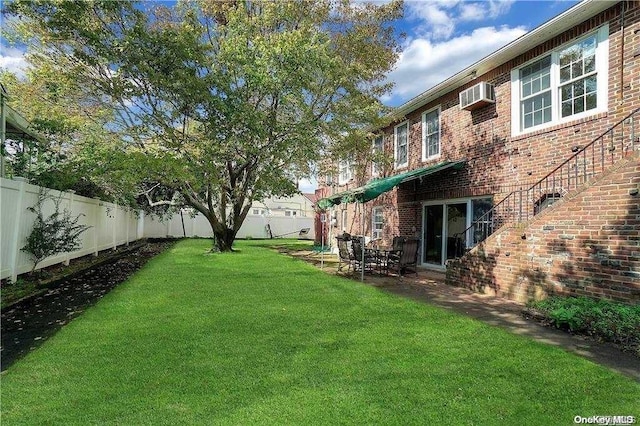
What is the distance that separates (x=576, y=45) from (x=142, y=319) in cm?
995

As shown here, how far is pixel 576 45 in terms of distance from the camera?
325 inches

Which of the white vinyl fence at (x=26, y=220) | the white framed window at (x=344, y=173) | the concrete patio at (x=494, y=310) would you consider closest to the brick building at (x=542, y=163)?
the concrete patio at (x=494, y=310)

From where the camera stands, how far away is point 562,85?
850cm

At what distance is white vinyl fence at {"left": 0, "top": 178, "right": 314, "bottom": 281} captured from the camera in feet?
23.9

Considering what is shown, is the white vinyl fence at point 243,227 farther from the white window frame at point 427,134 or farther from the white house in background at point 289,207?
the white window frame at point 427,134

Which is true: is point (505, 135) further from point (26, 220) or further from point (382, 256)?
point (26, 220)

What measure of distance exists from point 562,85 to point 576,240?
3931 millimetres

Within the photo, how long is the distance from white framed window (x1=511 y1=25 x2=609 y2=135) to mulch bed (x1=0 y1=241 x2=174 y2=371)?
401 inches

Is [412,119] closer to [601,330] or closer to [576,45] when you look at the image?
[576,45]

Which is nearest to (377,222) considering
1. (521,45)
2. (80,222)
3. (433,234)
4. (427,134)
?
(433,234)

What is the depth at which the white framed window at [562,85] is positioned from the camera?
7773 millimetres

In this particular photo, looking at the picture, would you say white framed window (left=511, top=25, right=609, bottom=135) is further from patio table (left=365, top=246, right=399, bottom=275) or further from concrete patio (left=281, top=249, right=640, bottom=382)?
patio table (left=365, top=246, right=399, bottom=275)

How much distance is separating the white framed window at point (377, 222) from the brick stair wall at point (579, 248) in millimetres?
7466

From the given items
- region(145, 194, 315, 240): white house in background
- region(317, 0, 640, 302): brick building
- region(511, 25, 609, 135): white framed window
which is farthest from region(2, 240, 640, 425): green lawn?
region(145, 194, 315, 240): white house in background
